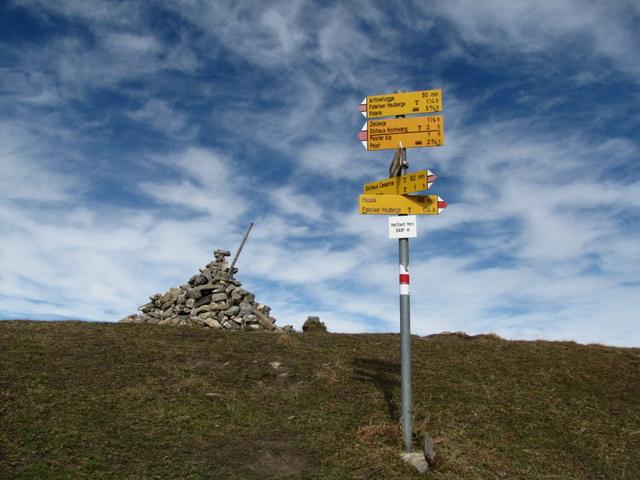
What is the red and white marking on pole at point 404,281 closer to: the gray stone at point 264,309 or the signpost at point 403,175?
the signpost at point 403,175

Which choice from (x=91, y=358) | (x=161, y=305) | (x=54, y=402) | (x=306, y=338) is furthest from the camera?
(x=161, y=305)

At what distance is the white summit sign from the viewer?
852 cm

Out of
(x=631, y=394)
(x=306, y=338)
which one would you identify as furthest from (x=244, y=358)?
(x=631, y=394)

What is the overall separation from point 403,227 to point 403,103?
88.3 inches

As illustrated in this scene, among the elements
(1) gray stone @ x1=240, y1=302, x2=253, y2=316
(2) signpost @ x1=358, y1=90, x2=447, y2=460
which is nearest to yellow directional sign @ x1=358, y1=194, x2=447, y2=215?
(2) signpost @ x1=358, y1=90, x2=447, y2=460

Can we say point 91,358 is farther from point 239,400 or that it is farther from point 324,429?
point 324,429

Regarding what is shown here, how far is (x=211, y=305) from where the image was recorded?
21484 millimetres

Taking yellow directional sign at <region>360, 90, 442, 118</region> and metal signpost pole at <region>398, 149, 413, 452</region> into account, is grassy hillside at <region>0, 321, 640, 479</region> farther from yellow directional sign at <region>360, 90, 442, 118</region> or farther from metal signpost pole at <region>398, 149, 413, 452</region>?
yellow directional sign at <region>360, 90, 442, 118</region>

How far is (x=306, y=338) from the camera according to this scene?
16297 mm

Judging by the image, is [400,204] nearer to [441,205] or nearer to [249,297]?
[441,205]

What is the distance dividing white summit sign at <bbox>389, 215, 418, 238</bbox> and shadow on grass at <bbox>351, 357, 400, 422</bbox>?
3.61 meters

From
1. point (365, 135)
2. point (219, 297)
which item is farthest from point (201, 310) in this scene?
point (365, 135)

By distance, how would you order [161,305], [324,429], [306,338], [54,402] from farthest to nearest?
[161,305], [306,338], [54,402], [324,429]

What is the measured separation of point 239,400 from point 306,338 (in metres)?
A: 6.04
